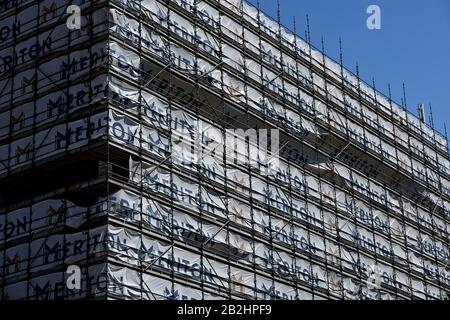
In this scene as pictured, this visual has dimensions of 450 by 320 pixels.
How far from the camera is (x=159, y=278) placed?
33.2 meters

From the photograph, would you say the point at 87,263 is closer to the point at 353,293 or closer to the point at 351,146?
the point at 353,293

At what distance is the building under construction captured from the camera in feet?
109

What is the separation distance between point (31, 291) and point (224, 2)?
16461mm

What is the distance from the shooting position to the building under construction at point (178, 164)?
33.3 m

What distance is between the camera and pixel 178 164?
118 ft
